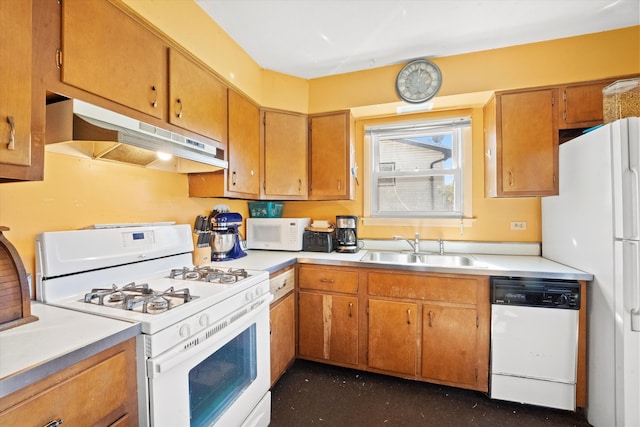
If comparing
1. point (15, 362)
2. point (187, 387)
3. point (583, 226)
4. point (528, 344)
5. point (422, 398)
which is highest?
point (583, 226)

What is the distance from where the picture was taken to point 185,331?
3.48 ft

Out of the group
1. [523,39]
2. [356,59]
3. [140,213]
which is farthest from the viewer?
[356,59]

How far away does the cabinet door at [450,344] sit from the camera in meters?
1.85

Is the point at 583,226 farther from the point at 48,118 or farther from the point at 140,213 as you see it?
the point at 48,118

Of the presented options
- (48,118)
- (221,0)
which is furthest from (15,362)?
(221,0)

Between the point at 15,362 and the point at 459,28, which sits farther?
the point at 459,28

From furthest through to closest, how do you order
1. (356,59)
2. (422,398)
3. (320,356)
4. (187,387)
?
1. (356,59)
2. (320,356)
3. (422,398)
4. (187,387)

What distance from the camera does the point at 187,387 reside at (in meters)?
1.06

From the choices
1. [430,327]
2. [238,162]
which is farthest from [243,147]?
[430,327]

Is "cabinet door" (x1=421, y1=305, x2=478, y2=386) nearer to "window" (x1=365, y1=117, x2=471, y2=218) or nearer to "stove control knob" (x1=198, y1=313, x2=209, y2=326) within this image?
"window" (x1=365, y1=117, x2=471, y2=218)

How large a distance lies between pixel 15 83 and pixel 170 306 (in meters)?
0.89

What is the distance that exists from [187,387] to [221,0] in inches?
81.4

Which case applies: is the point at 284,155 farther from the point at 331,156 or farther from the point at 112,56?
the point at 112,56

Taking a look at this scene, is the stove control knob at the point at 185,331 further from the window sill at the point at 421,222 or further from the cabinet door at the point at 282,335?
the window sill at the point at 421,222
